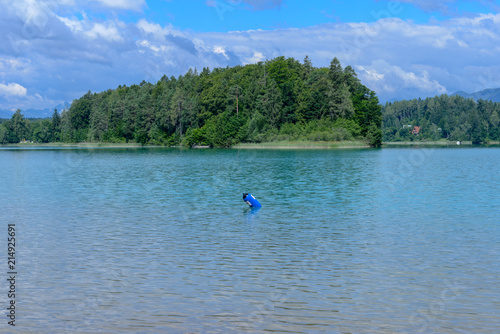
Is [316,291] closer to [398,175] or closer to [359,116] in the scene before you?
[398,175]

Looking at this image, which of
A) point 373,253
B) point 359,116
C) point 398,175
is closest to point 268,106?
point 359,116

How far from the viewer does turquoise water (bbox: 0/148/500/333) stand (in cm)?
1255

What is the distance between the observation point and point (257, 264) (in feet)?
58.4

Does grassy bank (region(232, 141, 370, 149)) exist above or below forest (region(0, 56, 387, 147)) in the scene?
below

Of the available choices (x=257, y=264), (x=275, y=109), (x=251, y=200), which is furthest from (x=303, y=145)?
(x=257, y=264)

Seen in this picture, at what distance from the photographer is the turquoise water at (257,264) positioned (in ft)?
41.2

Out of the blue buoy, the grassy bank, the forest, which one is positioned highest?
the forest

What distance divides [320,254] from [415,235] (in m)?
6.03

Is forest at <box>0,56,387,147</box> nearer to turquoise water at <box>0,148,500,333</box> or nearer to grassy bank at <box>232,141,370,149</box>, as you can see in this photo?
grassy bank at <box>232,141,370,149</box>

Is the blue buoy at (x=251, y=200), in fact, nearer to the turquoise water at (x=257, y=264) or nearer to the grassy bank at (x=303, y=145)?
the turquoise water at (x=257, y=264)

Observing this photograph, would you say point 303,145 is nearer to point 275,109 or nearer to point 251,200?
point 275,109

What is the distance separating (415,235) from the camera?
23.0 m

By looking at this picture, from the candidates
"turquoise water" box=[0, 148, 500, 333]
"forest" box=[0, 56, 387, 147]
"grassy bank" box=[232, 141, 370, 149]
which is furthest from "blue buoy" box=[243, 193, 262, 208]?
"forest" box=[0, 56, 387, 147]

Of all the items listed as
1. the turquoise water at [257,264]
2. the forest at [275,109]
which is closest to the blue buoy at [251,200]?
the turquoise water at [257,264]
